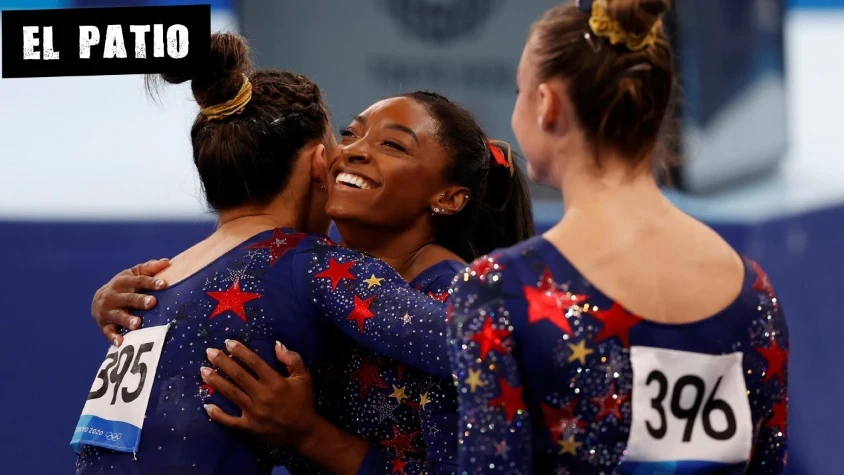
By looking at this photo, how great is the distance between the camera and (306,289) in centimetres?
173

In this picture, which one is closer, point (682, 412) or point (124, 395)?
point (682, 412)

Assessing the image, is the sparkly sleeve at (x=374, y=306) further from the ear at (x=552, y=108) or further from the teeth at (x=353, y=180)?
the ear at (x=552, y=108)

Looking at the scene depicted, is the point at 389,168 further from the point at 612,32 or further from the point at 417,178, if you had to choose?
the point at 612,32

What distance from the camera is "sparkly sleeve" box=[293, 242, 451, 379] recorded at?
1.64 meters

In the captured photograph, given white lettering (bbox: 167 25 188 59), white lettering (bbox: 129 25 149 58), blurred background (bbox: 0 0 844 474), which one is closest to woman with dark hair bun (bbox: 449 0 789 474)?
white lettering (bbox: 167 25 188 59)

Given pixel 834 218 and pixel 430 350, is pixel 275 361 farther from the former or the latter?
pixel 834 218

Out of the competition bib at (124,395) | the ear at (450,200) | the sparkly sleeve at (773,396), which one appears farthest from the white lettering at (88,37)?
the sparkly sleeve at (773,396)

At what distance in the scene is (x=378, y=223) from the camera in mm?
1955

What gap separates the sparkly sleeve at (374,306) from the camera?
5.37 ft

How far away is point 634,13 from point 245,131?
0.75m

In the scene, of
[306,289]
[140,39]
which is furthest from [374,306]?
[140,39]

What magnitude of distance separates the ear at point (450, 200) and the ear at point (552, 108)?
61 centimetres

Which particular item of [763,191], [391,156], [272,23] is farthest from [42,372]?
[763,191]

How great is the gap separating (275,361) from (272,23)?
2405 millimetres
